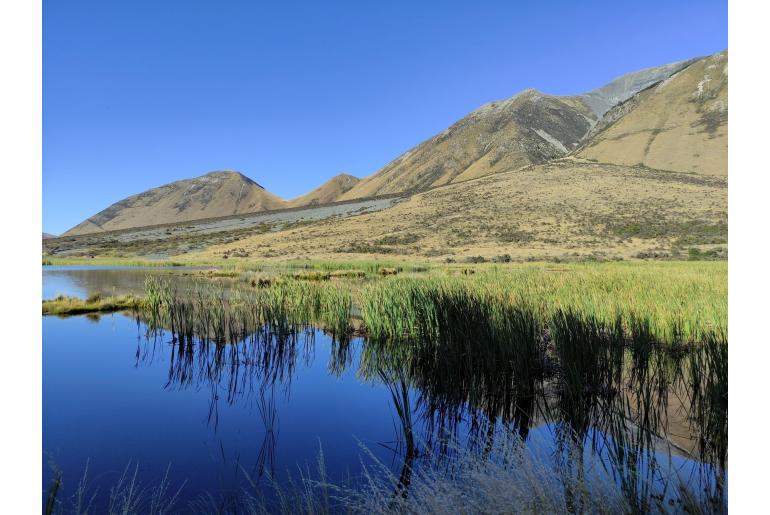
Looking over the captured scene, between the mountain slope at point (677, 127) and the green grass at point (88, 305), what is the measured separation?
254 ft

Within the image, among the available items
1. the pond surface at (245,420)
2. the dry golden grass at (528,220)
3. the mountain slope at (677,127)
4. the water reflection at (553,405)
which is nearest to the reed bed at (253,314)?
the pond surface at (245,420)

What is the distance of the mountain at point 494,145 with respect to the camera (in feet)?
495

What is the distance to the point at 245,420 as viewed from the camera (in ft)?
17.9

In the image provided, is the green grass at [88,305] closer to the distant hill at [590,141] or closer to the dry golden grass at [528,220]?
the dry golden grass at [528,220]

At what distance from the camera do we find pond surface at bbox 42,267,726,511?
4.15 metres

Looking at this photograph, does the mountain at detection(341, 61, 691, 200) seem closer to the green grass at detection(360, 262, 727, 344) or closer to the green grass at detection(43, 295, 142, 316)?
the green grass at detection(43, 295, 142, 316)

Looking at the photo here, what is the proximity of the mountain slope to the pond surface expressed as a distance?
7746 centimetres

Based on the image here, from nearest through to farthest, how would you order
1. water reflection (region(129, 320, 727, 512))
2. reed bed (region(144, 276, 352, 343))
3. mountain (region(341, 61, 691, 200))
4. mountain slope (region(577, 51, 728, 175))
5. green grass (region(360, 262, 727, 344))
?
water reflection (region(129, 320, 727, 512)), green grass (region(360, 262, 727, 344)), reed bed (region(144, 276, 352, 343)), mountain slope (region(577, 51, 728, 175)), mountain (region(341, 61, 691, 200))

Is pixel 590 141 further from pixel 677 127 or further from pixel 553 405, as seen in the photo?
pixel 553 405

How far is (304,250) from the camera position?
4456cm

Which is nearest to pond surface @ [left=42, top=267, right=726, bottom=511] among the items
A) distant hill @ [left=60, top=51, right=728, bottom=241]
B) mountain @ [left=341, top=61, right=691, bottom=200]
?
distant hill @ [left=60, top=51, right=728, bottom=241]

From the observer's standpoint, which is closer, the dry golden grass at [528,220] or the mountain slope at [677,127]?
the dry golden grass at [528,220]
